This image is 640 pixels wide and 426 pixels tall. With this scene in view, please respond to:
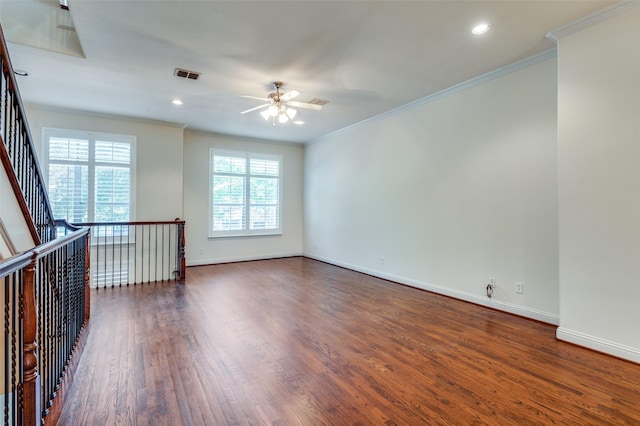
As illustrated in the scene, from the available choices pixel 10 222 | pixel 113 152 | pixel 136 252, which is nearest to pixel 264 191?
pixel 136 252

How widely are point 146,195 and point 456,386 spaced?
5.72 m

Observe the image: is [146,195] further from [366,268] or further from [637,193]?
[637,193]

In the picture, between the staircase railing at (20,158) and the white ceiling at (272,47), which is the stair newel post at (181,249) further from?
the staircase railing at (20,158)

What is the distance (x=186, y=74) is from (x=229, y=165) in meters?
3.49

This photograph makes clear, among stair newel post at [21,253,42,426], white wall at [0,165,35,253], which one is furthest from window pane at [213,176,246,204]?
stair newel post at [21,253,42,426]

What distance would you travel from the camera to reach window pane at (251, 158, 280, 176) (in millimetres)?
7549

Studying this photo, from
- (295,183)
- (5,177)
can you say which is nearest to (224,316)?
(5,177)

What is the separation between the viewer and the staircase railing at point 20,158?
7.14 ft

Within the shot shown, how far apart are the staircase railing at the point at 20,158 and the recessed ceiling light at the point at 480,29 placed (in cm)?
363

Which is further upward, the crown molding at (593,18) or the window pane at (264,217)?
the crown molding at (593,18)

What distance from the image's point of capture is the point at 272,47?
3195 millimetres

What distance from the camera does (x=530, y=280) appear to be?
3.59 m

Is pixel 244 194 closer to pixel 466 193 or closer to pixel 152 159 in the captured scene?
pixel 152 159

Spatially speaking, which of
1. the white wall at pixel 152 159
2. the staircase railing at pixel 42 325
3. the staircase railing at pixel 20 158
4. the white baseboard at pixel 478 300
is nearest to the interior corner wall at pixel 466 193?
the white baseboard at pixel 478 300
